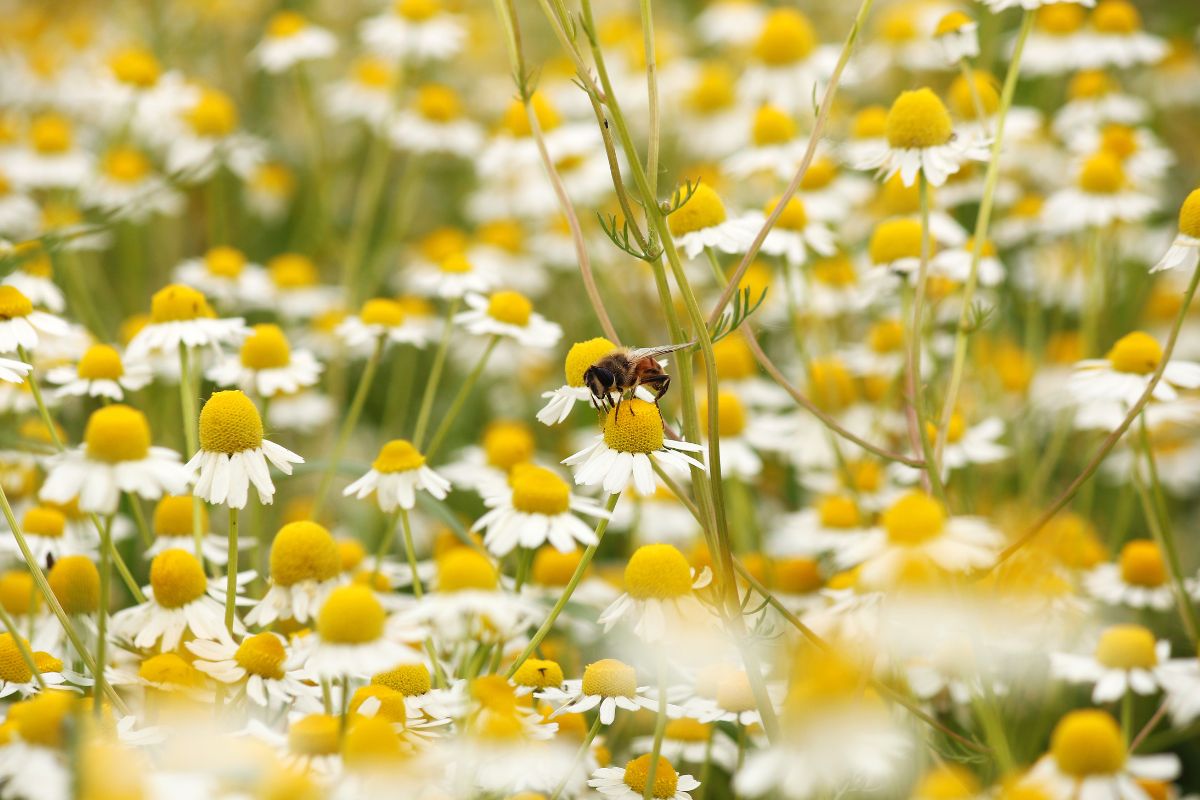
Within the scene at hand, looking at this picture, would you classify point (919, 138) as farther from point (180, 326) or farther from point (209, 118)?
point (209, 118)

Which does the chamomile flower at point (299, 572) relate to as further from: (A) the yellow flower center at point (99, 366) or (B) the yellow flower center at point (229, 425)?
(A) the yellow flower center at point (99, 366)

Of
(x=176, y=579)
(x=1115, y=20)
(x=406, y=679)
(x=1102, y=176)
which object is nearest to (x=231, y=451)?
(x=176, y=579)

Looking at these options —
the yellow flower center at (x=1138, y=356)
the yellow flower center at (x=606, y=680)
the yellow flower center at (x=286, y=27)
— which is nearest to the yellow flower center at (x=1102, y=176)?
the yellow flower center at (x=1138, y=356)

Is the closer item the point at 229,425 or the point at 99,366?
the point at 229,425

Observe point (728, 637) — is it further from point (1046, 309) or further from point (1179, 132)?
point (1179, 132)

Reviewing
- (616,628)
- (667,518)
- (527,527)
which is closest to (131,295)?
(667,518)

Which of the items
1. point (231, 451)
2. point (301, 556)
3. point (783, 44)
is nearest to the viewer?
point (301, 556)

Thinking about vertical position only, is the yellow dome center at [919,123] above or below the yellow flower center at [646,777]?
above
